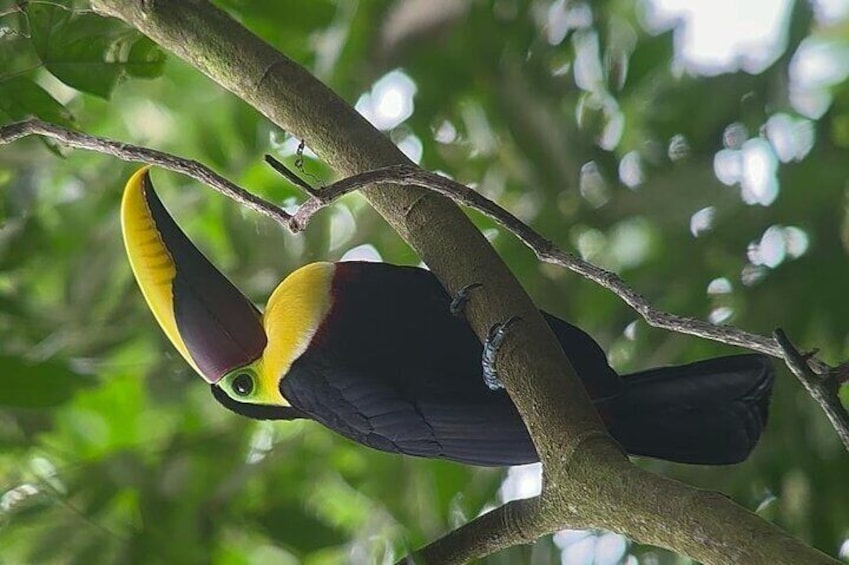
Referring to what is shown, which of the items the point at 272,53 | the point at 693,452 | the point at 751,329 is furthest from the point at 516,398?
the point at 751,329

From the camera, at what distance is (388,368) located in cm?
86

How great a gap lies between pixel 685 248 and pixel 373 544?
0.56 m

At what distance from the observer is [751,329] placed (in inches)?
48.4

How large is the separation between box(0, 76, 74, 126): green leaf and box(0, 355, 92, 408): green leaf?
33cm

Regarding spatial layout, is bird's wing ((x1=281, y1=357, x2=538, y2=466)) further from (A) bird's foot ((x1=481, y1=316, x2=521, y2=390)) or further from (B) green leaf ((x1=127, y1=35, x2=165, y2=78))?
(B) green leaf ((x1=127, y1=35, x2=165, y2=78))

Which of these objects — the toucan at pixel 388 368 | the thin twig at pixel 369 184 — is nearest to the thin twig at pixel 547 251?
the thin twig at pixel 369 184

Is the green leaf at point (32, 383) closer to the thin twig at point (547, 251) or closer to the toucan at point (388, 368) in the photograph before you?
the toucan at point (388, 368)

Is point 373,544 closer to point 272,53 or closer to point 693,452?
point 693,452

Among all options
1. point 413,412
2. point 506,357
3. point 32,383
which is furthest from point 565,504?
point 32,383

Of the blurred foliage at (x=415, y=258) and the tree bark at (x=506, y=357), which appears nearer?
the tree bark at (x=506, y=357)

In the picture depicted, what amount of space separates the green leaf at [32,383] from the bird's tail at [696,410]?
23.4 inches

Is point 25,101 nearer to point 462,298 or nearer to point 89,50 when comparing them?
point 89,50

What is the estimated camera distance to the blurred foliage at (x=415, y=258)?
1232 mm

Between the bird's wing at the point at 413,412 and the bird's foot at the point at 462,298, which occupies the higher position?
the bird's foot at the point at 462,298
